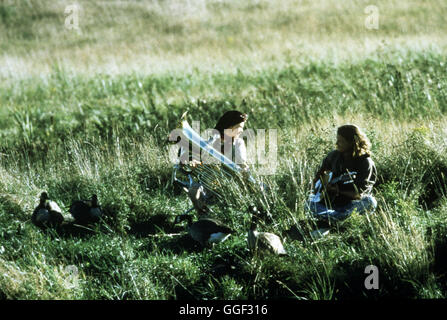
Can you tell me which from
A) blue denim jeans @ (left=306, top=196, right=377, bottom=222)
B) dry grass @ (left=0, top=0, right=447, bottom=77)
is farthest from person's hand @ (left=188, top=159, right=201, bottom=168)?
dry grass @ (left=0, top=0, right=447, bottom=77)

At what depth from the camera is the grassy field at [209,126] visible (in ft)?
14.3

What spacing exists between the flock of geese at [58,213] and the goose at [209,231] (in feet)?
4.23

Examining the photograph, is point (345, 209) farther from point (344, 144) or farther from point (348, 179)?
point (344, 144)

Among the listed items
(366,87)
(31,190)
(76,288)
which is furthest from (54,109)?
(76,288)

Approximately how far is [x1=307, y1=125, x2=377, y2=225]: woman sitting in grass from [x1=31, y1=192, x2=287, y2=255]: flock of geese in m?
0.68

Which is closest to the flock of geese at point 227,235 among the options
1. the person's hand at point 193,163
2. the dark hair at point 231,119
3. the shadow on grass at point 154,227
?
the shadow on grass at point 154,227

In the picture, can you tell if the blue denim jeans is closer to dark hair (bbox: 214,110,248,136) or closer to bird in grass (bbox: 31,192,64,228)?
dark hair (bbox: 214,110,248,136)

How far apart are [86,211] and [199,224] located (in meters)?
1.44

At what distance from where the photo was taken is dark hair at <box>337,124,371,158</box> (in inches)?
191

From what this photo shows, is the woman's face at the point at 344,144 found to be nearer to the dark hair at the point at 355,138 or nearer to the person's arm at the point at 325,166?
the dark hair at the point at 355,138

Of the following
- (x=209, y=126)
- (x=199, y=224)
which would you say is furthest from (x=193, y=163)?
(x=209, y=126)

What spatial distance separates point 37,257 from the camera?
4848mm

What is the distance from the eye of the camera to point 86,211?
5480mm
